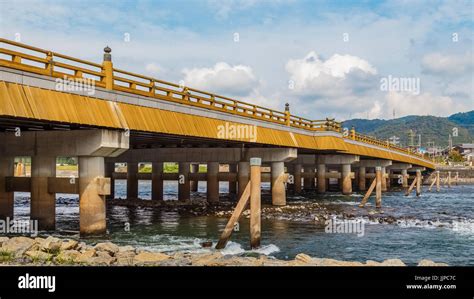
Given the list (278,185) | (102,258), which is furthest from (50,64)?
(278,185)

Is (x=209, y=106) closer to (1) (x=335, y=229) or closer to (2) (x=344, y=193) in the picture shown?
(1) (x=335, y=229)

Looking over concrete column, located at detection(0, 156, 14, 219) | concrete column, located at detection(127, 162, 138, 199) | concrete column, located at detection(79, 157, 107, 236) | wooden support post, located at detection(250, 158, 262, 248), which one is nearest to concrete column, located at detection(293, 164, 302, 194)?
concrete column, located at detection(127, 162, 138, 199)

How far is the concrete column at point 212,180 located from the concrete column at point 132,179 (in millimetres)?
7431

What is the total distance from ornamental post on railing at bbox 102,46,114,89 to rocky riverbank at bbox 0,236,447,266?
7714mm

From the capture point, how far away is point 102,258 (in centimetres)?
1574

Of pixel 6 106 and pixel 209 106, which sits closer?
pixel 6 106

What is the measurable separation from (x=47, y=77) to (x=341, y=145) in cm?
3501

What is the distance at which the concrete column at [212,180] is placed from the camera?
1759 inches

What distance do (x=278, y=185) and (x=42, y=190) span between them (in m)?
23.1

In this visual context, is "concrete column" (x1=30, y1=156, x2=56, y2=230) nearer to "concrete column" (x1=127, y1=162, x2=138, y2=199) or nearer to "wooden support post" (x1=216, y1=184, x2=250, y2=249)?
"wooden support post" (x1=216, y1=184, x2=250, y2=249)

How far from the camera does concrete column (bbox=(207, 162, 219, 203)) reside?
147 ft
